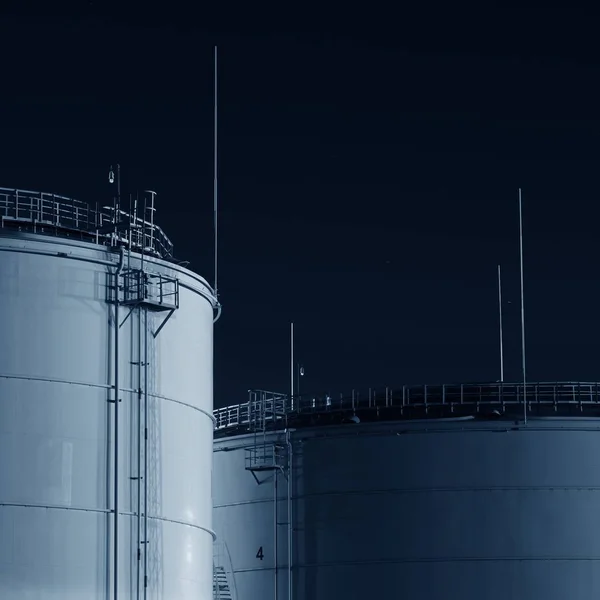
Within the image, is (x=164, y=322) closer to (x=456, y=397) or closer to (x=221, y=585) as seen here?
(x=456, y=397)

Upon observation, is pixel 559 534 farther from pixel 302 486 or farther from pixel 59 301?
pixel 59 301

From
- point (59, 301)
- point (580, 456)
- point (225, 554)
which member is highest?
point (59, 301)

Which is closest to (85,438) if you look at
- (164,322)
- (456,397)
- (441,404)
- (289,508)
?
(164,322)

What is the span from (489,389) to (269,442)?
6038 mm

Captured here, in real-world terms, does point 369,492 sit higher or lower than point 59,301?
lower

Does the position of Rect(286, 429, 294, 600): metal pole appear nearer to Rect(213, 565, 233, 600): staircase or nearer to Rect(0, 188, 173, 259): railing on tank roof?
Rect(213, 565, 233, 600): staircase

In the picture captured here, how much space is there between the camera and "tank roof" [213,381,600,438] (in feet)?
118

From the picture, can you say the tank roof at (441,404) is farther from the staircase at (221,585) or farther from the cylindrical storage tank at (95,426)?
the cylindrical storage tank at (95,426)

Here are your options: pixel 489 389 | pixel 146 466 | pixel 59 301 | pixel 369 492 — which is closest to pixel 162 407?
pixel 146 466

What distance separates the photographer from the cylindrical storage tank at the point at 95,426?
23938mm

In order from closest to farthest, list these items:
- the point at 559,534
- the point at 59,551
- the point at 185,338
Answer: the point at 59,551, the point at 185,338, the point at 559,534

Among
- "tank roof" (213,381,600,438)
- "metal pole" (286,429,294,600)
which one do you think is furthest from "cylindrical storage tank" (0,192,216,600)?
"tank roof" (213,381,600,438)

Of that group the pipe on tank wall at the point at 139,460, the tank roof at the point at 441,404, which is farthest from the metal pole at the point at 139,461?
the tank roof at the point at 441,404

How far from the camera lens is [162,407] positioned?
2644 cm
